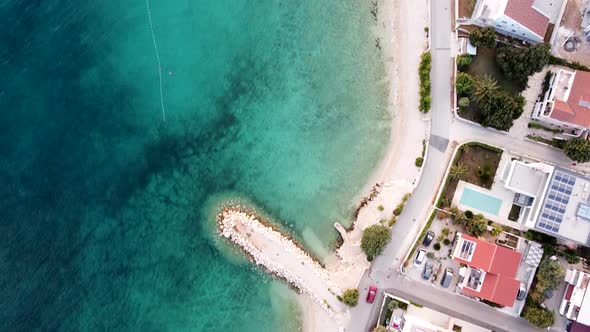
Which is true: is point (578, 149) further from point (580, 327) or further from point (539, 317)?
point (580, 327)

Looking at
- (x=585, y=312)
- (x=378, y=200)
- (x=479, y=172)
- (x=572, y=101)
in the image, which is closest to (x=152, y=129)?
(x=378, y=200)

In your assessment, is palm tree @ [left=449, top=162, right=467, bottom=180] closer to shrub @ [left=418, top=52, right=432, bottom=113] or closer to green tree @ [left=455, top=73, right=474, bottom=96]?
shrub @ [left=418, top=52, right=432, bottom=113]

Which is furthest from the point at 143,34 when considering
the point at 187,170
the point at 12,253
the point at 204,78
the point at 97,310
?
the point at 97,310

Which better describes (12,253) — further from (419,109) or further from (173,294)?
(419,109)

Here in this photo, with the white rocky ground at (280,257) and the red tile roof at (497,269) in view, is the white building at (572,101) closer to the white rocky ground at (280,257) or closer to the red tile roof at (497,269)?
the red tile roof at (497,269)

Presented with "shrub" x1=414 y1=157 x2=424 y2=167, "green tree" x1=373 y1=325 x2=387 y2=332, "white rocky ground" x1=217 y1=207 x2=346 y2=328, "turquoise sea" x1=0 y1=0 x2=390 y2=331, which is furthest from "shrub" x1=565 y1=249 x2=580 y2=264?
"white rocky ground" x1=217 y1=207 x2=346 y2=328

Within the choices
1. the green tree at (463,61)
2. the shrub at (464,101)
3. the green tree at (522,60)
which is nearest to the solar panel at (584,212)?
the green tree at (522,60)

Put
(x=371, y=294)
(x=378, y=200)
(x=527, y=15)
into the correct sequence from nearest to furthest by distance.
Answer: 1. (x=527, y=15)
2. (x=371, y=294)
3. (x=378, y=200)
